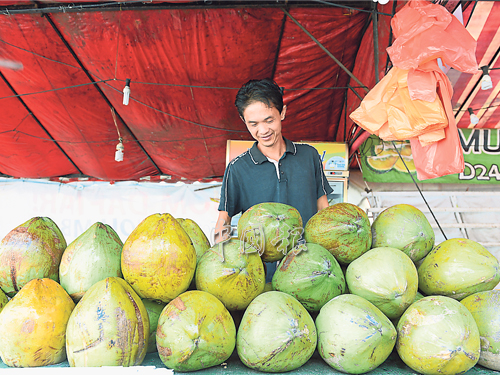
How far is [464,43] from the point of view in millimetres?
1867

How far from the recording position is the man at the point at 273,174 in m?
1.76

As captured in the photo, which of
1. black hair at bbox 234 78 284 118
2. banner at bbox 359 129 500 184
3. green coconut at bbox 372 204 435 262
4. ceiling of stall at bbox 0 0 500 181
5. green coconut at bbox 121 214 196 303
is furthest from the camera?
banner at bbox 359 129 500 184

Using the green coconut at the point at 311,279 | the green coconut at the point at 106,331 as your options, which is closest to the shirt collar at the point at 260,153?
the green coconut at the point at 311,279

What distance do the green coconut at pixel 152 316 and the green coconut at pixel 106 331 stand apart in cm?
8

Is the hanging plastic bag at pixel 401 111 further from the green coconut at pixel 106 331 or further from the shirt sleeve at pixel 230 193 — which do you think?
the green coconut at pixel 106 331

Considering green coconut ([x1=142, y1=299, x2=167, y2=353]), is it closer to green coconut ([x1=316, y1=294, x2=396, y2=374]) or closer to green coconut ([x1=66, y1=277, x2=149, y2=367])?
green coconut ([x1=66, y1=277, x2=149, y2=367])

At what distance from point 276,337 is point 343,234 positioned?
0.45m

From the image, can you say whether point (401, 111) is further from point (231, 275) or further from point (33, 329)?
point (33, 329)

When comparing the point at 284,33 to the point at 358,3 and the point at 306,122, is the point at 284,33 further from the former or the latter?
the point at 306,122

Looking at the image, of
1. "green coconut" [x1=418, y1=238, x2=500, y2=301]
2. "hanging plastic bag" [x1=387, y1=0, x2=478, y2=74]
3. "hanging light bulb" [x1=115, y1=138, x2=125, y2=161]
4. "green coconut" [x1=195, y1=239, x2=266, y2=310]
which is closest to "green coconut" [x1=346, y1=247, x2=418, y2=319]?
"green coconut" [x1=418, y1=238, x2=500, y2=301]

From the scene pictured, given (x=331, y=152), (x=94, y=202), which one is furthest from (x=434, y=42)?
(x=94, y=202)

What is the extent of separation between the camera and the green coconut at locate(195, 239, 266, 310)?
3.20 feet

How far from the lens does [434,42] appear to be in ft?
6.13

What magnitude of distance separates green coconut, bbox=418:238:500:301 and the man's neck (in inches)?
41.1
